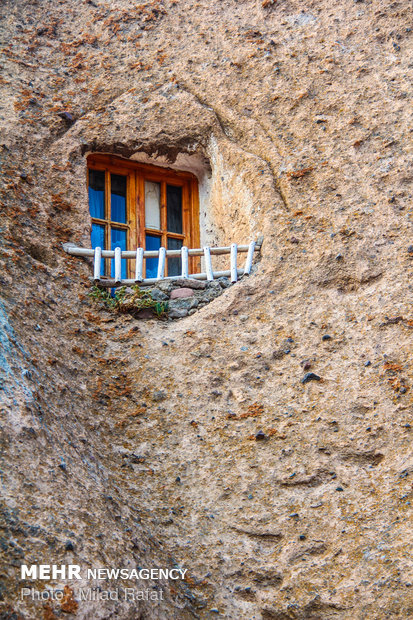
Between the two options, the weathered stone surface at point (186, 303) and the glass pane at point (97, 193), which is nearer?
the weathered stone surface at point (186, 303)

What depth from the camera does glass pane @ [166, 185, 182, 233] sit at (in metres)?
5.73

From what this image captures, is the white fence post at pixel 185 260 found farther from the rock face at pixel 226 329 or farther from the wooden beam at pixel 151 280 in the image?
the rock face at pixel 226 329

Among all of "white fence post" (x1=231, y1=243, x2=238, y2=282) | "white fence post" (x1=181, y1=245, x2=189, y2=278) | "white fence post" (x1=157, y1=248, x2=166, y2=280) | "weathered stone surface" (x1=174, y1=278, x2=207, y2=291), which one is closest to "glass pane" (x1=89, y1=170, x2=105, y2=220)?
"white fence post" (x1=157, y1=248, x2=166, y2=280)

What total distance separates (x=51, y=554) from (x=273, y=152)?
3430mm

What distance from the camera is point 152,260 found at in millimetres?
5535

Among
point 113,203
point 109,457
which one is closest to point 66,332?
point 109,457

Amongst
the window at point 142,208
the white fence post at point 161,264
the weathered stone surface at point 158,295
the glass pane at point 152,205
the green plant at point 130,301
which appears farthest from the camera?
the glass pane at point 152,205

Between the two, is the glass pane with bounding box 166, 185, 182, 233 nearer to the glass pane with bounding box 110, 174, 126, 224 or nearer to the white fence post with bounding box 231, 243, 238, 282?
the glass pane with bounding box 110, 174, 126, 224

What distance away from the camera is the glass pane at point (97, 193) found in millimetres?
5516

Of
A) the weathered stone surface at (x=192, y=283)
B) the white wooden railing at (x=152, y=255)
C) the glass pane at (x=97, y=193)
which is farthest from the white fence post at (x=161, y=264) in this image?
the glass pane at (x=97, y=193)

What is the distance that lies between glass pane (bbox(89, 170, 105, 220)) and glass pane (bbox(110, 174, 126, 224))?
3.0 inches

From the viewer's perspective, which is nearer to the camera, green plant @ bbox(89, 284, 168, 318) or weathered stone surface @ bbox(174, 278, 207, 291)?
green plant @ bbox(89, 284, 168, 318)

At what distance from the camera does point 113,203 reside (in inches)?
221

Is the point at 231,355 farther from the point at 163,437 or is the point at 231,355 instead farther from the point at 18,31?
the point at 18,31
